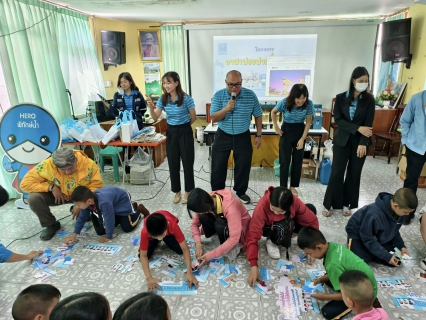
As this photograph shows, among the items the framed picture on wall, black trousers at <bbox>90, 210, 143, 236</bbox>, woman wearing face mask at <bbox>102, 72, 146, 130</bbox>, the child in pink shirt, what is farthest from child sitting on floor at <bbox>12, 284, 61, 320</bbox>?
the framed picture on wall

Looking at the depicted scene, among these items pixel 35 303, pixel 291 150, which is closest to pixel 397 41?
pixel 291 150

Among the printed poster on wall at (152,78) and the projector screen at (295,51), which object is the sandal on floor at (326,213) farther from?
the printed poster on wall at (152,78)

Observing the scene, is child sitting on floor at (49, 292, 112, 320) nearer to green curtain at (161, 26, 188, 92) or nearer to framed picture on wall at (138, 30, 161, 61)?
green curtain at (161, 26, 188, 92)

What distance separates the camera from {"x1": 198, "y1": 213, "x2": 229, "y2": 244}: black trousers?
2188mm

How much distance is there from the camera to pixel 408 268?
2090mm

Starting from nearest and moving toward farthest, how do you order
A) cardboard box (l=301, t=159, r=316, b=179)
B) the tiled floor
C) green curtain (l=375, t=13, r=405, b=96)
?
the tiled floor < cardboard box (l=301, t=159, r=316, b=179) < green curtain (l=375, t=13, r=405, b=96)

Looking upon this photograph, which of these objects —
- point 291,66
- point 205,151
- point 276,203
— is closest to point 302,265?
point 276,203

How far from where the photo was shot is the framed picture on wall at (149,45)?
5.66 m

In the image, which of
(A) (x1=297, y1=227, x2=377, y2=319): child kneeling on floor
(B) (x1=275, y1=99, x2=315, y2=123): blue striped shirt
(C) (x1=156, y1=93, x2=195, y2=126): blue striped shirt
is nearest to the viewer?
(A) (x1=297, y1=227, x2=377, y2=319): child kneeling on floor

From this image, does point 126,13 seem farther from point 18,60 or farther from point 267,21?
point 267,21

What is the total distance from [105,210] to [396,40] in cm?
484

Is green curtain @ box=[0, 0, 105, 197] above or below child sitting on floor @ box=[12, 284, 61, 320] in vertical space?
above

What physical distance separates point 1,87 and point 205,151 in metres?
3.19

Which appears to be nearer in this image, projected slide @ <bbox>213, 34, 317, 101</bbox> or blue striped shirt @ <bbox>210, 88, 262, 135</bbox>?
blue striped shirt @ <bbox>210, 88, 262, 135</bbox>
